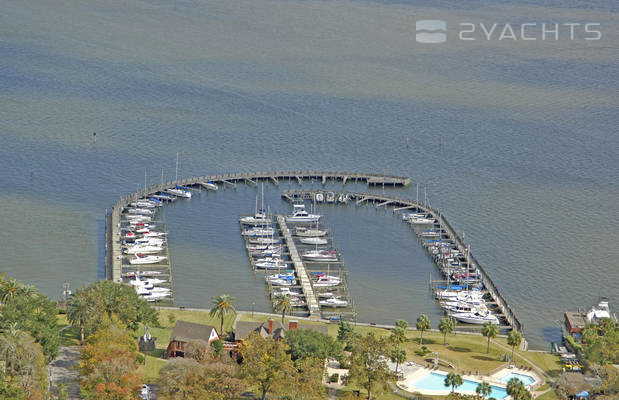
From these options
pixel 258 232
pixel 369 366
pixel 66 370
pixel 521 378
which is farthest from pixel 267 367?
pixel 258 232

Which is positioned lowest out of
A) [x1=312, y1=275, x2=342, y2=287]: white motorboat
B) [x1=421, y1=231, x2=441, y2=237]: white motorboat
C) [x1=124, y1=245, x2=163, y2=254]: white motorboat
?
[x1=312, y1=275, x2=342, y2=287]: white motorboat

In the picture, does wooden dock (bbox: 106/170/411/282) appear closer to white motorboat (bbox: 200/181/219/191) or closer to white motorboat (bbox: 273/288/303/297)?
white motorboat (bbox: 200/181/219/191)

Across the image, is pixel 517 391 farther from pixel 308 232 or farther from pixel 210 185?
pixel 210 185

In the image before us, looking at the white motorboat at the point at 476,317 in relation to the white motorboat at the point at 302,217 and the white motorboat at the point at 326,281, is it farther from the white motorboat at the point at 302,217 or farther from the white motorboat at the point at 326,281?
the white motorboat at the point at 302,217

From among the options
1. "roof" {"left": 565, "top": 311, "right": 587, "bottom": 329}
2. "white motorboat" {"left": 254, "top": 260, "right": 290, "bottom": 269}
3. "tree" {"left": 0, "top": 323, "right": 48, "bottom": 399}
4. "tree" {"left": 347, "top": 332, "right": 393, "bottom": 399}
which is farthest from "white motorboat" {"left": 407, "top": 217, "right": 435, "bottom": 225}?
"tree" {"left": 0, "top": 323, "right": 48, "bottom": 399}

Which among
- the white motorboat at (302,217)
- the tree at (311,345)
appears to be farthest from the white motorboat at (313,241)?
the tree at (311,345)
